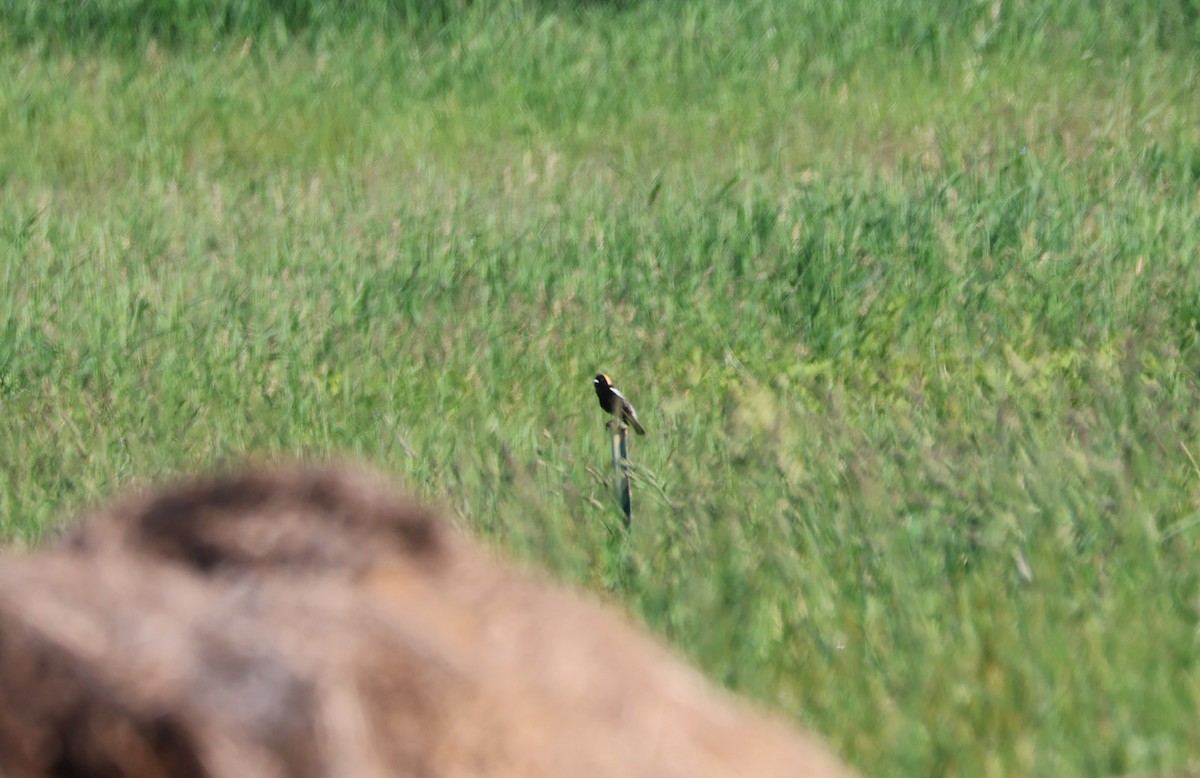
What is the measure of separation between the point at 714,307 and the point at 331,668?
4681mm

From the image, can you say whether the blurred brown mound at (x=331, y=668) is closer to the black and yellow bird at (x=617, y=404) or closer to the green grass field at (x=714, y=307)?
the green grass field at (x=714, y=307)

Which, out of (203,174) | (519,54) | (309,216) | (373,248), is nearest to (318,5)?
(519,54)

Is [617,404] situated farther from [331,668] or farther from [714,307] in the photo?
[714,307]

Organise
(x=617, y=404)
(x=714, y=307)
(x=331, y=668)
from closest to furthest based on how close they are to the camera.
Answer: (x=331, y=668)
(x=617, y=404)
(x=714, y=307)

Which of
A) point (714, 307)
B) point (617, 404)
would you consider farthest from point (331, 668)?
point (714, 307)

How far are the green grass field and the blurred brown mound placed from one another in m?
0.85

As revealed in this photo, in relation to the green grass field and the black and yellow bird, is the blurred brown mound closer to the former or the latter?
the green grass field

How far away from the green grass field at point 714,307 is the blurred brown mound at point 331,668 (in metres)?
0.85

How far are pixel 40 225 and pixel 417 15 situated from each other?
393cm

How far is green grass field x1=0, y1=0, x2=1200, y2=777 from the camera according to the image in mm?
2965

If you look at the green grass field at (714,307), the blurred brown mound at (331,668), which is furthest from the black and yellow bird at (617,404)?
the blurred brown mound at (331,668)

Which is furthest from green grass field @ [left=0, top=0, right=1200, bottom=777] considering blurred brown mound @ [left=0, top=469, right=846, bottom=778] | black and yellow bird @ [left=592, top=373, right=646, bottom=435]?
blurred brown mound @ [left=0, top=469, right=846, bottom=778]

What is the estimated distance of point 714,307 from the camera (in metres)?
6.18

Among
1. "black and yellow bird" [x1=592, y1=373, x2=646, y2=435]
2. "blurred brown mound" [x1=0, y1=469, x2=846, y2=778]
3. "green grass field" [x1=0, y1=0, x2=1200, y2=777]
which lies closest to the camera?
"blurred brown mound" [x1=0, y1=469, x2=846, y2=778]
